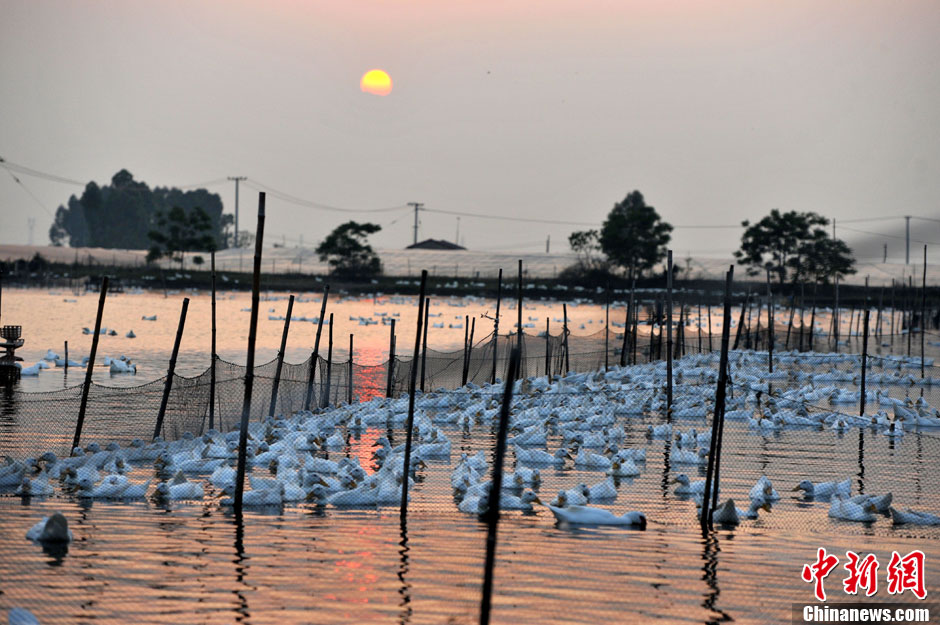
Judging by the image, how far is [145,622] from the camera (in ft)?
26.8

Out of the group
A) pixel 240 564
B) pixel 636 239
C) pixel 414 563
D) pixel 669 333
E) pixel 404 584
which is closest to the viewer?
pixel 404 584

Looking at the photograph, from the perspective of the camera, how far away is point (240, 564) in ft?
32.3

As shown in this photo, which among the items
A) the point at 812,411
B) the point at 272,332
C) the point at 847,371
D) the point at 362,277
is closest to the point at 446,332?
the point at 272,332

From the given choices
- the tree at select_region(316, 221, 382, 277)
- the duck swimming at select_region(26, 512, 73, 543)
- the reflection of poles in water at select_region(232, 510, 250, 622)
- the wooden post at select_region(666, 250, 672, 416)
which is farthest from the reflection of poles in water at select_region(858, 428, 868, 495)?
the tree at select_region(316, 221, 382, 277)

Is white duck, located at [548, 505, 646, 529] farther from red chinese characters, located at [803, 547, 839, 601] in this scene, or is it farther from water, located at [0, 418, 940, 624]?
red chinese characters, located at [803, 547, 839, 601]

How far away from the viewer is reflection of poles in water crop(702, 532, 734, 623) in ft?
29.4

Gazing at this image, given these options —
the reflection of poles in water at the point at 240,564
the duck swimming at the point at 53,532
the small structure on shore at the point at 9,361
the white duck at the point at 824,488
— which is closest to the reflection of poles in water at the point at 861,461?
the white duck at the point at 824,488

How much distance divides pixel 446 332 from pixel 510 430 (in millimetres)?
36437

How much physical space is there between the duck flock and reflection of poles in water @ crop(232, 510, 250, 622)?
866mm

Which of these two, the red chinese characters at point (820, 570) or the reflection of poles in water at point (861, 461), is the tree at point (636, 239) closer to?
the reflection of poles in water at point (861, 461)

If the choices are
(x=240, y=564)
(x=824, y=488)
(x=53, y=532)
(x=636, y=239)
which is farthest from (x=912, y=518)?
(x=636, y=239)

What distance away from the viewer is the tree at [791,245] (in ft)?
252

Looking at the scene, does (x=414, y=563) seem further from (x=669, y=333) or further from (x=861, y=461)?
(x=669, y=333)

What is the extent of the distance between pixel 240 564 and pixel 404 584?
5.07 feet
